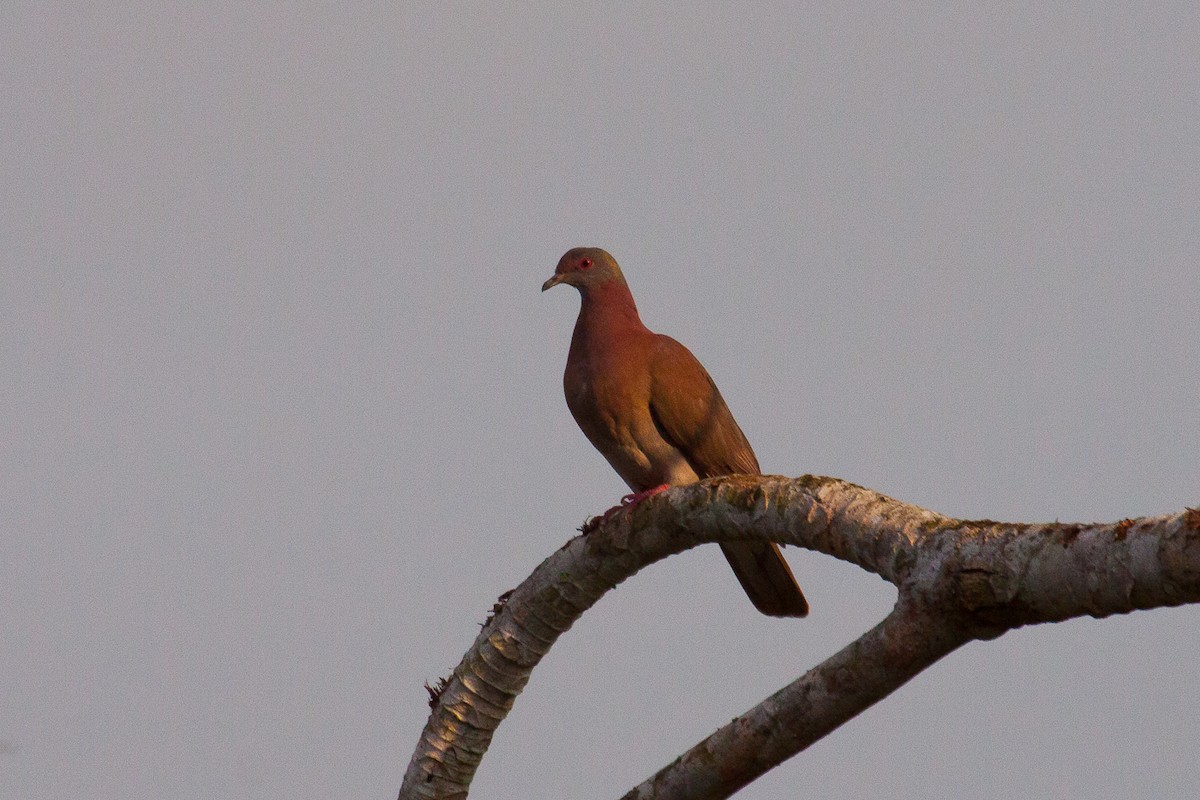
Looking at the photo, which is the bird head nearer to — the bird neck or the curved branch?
the bird neck

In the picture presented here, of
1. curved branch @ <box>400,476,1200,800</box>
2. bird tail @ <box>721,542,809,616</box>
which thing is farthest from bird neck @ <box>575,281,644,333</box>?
curved branch @ <box>400,476,1200,800</box>

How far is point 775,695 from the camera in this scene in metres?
3.64

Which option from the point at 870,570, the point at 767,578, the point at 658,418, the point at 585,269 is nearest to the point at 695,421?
the point at 658,418

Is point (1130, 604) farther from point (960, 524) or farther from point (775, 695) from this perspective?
point (775, 695)

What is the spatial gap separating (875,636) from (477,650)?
2079 mm

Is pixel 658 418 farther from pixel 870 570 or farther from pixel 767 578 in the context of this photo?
pixel 870 570

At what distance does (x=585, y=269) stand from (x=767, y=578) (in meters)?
1.95

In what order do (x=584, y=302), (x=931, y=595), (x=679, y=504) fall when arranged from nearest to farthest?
(x=931, y=595) → (x=679, y=504) → (x=584, y=302)

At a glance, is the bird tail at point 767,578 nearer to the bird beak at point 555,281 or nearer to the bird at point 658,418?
the bird at point 658,418

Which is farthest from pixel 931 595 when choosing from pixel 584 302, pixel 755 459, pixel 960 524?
pixel 584 302

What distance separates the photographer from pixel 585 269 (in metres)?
7.19

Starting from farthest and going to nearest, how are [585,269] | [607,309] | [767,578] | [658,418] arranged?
[585,269] → [607,309] → [658,418] → [767,578]

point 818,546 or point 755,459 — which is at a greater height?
point 755,459

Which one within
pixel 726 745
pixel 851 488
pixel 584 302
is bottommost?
pixel 726 745
